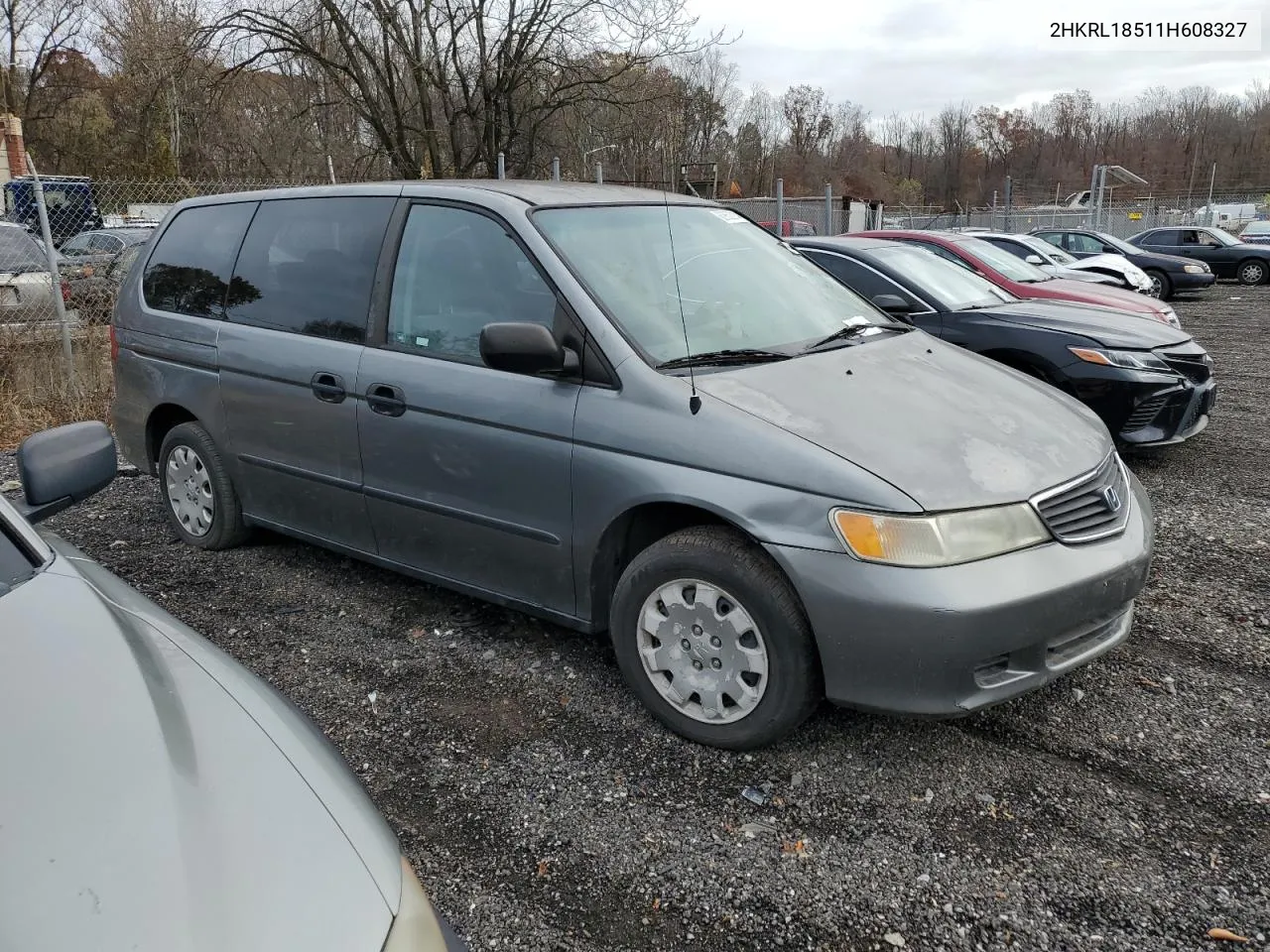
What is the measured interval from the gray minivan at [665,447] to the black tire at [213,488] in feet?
0.08

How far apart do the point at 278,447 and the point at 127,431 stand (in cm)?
148

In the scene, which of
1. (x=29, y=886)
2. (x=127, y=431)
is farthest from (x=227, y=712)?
(x=127, y=431)

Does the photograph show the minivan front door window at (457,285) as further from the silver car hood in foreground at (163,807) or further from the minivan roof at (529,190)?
the silver car hood in foreground at (163,807)

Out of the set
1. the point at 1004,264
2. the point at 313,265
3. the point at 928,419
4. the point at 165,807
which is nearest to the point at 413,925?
the point at 165,807

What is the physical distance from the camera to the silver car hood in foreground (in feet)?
4.03

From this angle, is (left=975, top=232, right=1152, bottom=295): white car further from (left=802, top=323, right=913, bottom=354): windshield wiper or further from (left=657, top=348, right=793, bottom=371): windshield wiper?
(left=657, top=348, right=793, bottom=371): windshield wiper

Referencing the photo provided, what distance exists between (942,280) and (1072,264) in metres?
10.9

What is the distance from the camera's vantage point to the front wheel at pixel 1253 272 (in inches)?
923

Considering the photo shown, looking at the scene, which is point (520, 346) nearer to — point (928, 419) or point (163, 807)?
point (928, 419)

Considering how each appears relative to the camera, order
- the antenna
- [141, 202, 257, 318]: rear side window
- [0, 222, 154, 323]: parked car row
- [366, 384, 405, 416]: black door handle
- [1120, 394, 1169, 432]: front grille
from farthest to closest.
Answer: [0, 222, 154, 323]: parked car row
[1120, 394, 1169, 432]: front grille
[141, 202, 257, 318]: rear side window
[366, 384, 405, 416]: black door handle
the antenna

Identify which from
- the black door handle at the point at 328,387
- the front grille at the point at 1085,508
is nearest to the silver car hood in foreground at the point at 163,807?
the black door handle at the point at 328,387

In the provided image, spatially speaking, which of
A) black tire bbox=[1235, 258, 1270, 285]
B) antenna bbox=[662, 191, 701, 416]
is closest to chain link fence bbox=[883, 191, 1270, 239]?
black tire bbox=[1235, 258, 1270, 285]

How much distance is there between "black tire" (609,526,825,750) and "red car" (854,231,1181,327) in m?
6.37

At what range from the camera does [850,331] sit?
3.80m
